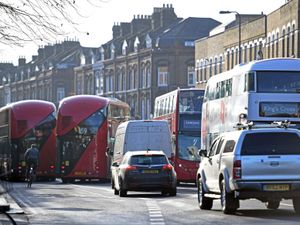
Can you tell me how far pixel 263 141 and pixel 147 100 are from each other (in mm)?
88546

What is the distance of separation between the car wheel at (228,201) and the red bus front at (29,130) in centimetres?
3052

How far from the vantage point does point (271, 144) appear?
77.0ft

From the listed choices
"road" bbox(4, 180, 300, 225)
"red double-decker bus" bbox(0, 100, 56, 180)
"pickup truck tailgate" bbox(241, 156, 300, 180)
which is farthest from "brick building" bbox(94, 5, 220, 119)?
"pickup truck tailgate" bbox(241, 156, 300, 180)

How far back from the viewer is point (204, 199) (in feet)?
87.1

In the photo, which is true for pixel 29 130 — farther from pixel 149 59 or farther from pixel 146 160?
pixel 149 59

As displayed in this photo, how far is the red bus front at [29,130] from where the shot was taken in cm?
5397

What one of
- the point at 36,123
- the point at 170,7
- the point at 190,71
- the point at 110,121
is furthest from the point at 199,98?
the point at 170,7

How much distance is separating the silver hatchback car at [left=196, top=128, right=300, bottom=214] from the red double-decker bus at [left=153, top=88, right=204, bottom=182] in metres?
24.8

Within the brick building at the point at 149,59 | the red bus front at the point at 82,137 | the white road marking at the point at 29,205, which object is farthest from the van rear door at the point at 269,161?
the brick building at the point at 149,59

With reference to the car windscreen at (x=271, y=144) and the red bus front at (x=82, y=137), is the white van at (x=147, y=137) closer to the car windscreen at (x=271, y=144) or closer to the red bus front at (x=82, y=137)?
the red bus front at (x=82, y=137)

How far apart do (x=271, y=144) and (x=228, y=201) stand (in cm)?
165

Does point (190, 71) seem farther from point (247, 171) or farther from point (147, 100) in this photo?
point (247, 171)

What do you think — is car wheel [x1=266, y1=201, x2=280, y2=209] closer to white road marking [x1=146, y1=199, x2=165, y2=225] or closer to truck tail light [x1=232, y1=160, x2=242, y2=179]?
white road marking [x1=146, y1=199, x2=165, y2=225]

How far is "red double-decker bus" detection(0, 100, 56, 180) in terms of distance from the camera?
5400 centimetres
